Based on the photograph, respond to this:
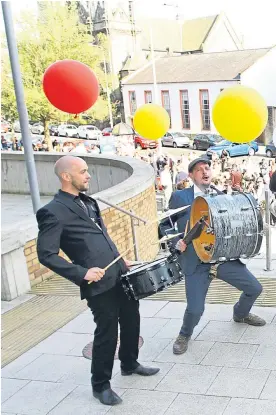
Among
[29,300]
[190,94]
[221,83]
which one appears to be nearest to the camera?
[29,300]

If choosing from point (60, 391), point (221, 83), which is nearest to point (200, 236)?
point (60, 391)

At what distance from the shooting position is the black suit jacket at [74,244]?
11.6 ft

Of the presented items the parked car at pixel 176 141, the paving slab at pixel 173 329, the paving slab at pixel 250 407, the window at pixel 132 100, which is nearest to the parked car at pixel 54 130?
the window at pixel 132 100

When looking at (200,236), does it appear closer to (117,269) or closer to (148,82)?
(117,269)

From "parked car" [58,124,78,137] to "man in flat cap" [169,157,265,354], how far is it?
134 feet

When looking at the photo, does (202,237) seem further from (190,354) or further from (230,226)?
(190,354)

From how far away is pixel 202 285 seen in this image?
4512 millimetres

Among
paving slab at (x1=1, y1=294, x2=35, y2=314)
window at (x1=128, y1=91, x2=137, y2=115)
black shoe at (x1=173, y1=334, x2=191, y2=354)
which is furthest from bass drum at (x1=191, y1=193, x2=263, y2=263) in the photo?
window at (x1=128, y1=91, x2=137, y2=115)

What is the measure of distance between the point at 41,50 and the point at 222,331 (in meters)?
24.6

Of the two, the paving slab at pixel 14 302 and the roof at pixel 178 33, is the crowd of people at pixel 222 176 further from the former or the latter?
the roof at pixel 178 33

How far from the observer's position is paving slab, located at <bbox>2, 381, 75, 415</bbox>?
3.89 meters

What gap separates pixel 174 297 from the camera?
593 cm

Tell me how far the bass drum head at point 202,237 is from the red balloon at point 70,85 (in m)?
2.99

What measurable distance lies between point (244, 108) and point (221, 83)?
35.1 meters
